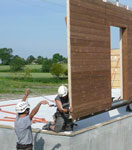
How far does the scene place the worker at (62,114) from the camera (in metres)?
4.71

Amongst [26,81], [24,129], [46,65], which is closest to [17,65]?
[46,65]

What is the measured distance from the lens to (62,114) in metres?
4.85

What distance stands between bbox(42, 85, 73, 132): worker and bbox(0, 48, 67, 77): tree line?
971 inches

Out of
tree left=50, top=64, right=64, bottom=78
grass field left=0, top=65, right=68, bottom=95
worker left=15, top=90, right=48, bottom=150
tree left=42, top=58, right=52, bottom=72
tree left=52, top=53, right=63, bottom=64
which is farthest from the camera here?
tree left=52, top=53, right=63, bottom=64

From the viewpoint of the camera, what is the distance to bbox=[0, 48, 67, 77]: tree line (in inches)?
1169

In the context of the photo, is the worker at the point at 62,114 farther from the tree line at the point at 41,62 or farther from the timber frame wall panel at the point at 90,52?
the tree line at the point at 41,62

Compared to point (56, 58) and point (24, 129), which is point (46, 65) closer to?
point (56, 58)

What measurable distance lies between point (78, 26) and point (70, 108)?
1611 millimetres

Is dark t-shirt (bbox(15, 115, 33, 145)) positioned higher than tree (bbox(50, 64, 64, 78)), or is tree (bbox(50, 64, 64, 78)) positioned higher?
tree (bbox(50, 64, 64, 78))

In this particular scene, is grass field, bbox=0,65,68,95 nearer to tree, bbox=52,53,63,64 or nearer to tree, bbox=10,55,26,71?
Answer: tree, bbox=10,55,26,71

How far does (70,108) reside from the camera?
4.75m

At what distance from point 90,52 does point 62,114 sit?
144 cm

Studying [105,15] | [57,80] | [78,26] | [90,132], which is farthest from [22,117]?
[57,80]

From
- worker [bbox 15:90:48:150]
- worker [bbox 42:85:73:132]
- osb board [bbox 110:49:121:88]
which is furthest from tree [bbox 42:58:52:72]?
worker [bbox 15:90:48:150]
